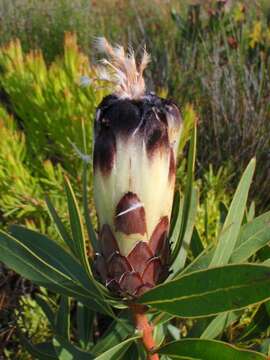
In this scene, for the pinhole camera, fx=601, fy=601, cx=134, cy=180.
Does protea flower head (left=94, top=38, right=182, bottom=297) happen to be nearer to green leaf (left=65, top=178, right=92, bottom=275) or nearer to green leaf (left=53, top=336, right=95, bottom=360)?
green leaf (left=65, top=178, right=92, bottom=275)

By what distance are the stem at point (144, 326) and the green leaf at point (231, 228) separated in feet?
0.51

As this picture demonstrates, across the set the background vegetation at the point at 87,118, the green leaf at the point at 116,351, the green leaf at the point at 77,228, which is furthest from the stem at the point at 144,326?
the background vegetation at the point at 87,118

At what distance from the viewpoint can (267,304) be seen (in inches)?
55.6

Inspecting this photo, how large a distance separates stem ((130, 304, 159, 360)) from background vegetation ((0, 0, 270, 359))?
330mm

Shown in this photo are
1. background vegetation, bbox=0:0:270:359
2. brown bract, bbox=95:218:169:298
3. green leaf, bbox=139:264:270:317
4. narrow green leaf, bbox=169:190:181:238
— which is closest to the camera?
green leaf, bbox=139:264:270:317

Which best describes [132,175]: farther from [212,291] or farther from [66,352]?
[66,352]

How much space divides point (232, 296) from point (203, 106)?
288 cm

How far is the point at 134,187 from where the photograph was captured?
0.95 meters

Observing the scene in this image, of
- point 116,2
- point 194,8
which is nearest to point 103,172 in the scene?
point 194,8

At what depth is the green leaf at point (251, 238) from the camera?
1.21m

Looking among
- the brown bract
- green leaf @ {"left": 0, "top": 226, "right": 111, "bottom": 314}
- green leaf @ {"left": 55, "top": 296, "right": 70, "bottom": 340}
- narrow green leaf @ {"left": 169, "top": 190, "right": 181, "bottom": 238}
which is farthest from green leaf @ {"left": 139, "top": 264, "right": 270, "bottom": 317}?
green leaf @ {"left": 55, "top": 296, "right": 70, "bottom": 340}

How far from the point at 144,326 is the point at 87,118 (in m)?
1.54

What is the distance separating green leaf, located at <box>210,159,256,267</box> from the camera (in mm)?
1074

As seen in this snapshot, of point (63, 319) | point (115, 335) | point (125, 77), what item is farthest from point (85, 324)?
point (125, 77)
